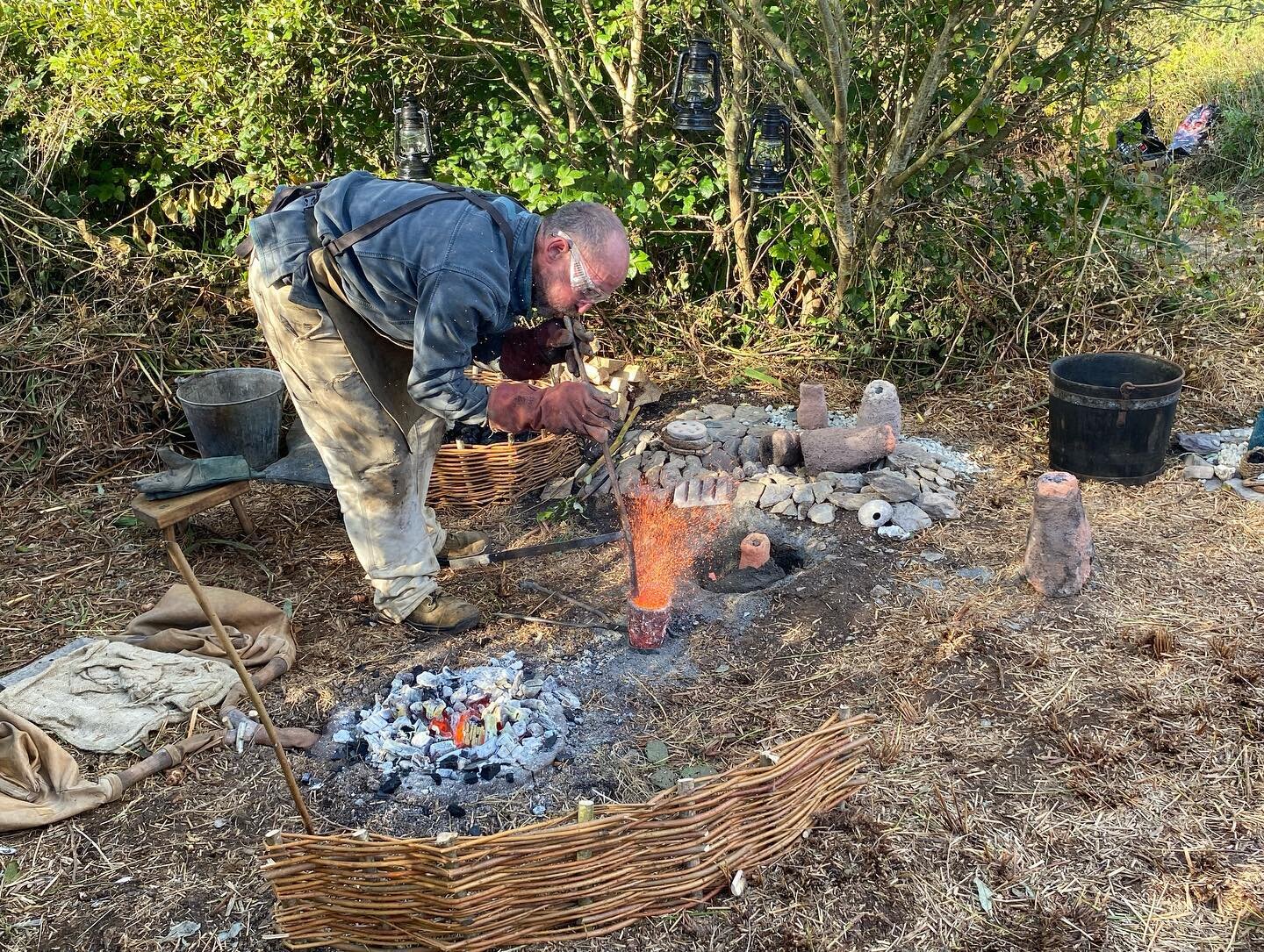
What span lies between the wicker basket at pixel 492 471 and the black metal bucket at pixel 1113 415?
2734mm

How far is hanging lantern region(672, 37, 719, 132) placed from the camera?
5258 millimetres

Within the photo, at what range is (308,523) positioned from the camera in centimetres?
543

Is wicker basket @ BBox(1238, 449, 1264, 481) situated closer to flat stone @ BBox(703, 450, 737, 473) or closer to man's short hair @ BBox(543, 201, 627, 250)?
flat stone @ BBox(703, 450, 737, 473)

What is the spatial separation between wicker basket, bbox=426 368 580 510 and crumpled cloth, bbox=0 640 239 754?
162cm

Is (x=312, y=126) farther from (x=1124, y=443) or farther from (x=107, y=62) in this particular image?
(x=1124, y=443)

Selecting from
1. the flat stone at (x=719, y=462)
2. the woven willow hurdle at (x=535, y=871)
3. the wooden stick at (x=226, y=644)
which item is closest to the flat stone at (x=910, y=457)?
the flat stone at (x=719, y=462)

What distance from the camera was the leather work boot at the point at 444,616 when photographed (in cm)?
434

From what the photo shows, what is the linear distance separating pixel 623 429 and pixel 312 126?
10.8 feet

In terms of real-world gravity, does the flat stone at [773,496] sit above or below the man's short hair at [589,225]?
below

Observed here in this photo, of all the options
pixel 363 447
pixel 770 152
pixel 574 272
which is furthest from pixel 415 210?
pixel 770 152

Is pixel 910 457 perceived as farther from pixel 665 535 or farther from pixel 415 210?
pixel 415 210

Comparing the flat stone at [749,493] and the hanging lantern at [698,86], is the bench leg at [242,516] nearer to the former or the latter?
the flat stone at [749,493]

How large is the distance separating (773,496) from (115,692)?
315 cm

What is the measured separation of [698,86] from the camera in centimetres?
528
